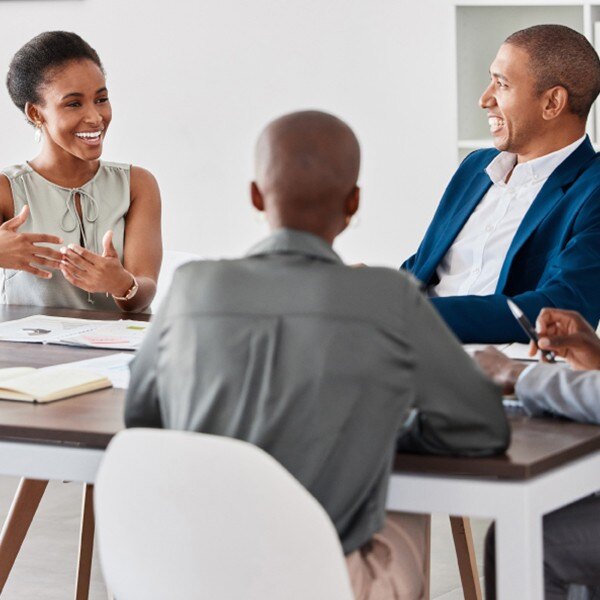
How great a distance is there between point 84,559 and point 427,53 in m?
2.46

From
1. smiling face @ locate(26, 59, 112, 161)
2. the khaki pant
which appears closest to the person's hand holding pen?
the khaki pant

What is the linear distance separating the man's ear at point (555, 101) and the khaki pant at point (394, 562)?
1.27m

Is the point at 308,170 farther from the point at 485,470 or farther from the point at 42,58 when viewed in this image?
the point at 42,58

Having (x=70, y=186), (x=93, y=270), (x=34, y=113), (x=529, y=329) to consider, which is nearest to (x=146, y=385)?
(x=529, y=329)

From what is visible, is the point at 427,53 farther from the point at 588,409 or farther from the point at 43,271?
the point at 588,409

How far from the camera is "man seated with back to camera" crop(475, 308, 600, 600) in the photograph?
1718mm

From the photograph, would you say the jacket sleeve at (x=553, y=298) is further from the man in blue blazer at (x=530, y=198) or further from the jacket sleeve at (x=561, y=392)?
the jacket sleeve at (x=561, y=392)

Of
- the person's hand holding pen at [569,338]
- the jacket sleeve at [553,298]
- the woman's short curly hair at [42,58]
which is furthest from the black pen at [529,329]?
the woman's short curly hair at [42,58]

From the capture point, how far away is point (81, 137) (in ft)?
9.97

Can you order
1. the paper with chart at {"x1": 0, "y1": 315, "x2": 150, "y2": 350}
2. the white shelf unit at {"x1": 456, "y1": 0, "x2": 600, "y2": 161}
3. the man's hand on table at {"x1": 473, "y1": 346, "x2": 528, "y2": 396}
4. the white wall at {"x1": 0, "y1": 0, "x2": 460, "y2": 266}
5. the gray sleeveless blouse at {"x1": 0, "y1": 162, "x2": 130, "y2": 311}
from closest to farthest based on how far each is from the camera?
the man's hand on table at {"x1": 473, "y1": 346, "x2": 528, "y2": 396}, the paper with chart at {"x1": 0, "y1": 315, "x2": 150, "y2": 350}, the gray sleeveless blouse at {"x1": 0, "y1": 162, "x2": 130, "y2": 311}, the white shelf unit at {"x1": 456, "y1": 0, "x2": 600, "y2": 161}, the white wall at {"x1": 0, "y1": 0, "x2": 460, "y2": 266}

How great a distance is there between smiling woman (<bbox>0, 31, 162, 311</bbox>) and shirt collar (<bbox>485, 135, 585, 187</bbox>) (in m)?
0.84

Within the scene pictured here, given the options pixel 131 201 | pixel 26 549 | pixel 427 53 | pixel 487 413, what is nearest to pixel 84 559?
pixel 26 549

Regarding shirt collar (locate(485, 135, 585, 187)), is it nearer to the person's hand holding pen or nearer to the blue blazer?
the blue blazer

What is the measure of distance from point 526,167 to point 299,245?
134 cm
